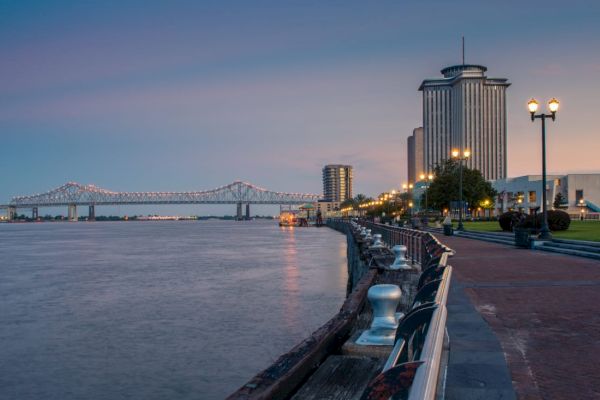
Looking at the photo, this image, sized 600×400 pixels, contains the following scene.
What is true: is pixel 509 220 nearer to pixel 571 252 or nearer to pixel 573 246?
pixel 573 246

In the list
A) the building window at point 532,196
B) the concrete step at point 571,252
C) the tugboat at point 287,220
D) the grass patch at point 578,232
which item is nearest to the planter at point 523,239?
the concrete step at point 571,252

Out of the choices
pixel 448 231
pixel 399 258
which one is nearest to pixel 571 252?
pixel 399 258

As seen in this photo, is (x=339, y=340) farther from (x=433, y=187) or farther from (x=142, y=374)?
(x=433, y=187)

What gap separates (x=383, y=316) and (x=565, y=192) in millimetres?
100637

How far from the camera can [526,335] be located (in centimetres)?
720

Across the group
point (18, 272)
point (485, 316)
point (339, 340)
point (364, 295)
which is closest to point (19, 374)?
point (364, 295)

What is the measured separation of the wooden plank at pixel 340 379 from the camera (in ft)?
15.3

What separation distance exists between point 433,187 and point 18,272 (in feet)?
183

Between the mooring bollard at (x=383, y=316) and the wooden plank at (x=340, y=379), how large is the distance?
31 centimetres

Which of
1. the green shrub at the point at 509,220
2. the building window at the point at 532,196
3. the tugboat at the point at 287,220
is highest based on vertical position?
the building window at the point at 532,196

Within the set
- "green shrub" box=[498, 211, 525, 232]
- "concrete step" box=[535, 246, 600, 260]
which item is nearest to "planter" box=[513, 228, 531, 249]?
"concrete step" box=[535, 246, 600, 260]

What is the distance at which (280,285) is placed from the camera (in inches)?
979

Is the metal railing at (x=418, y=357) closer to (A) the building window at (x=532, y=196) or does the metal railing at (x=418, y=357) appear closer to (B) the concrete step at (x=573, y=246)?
(B) the concrete step at (x=573, y=246)

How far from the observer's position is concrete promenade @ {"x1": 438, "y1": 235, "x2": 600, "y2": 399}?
507 centimetres
